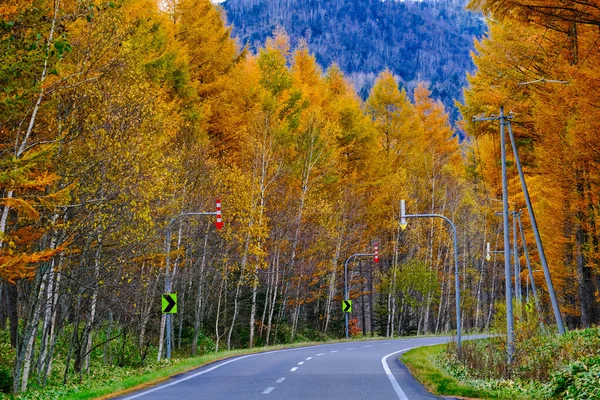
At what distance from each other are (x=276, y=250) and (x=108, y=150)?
72.4ft

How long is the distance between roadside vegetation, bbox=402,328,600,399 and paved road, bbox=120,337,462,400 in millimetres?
758

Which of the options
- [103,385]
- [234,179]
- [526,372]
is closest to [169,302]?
[103,385]

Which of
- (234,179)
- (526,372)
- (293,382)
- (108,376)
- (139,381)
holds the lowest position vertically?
(108,376)

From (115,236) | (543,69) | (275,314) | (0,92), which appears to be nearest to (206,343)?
(275,314)

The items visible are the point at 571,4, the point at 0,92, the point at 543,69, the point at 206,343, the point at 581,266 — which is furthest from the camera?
the point at 206,343

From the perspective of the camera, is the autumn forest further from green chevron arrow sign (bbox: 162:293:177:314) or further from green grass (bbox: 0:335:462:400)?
green chevron arrow sign (bbox: 162:293:177:314)

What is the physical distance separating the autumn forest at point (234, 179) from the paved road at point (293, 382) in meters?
3.69

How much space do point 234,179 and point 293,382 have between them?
1637 centimetres

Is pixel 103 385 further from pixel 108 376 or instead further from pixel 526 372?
pixel 526 372

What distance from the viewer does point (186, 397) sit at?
12875 millimetres

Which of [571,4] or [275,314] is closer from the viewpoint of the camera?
[571,4]

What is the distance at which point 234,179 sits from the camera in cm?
3097

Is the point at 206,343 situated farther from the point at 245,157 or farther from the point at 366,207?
the point at 366,207

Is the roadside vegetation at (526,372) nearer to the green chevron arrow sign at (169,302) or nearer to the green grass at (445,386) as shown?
the green grass at (445,386)
